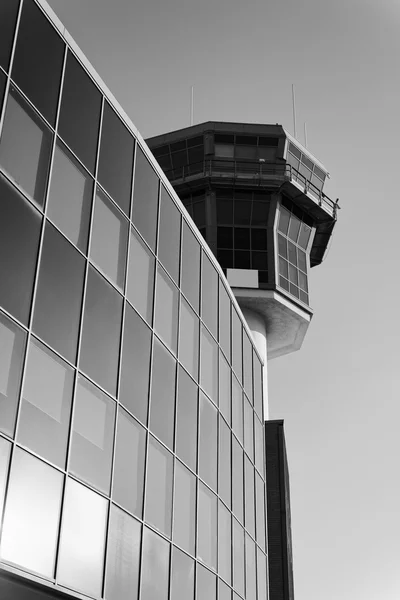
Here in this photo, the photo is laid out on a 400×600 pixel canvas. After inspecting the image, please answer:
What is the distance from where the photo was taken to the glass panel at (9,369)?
13.1 meters

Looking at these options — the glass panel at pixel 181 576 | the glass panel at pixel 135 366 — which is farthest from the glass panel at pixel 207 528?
the glass panel at pixel 135 366

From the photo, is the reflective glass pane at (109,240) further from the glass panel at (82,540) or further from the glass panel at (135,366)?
the glass panel at (82,540)

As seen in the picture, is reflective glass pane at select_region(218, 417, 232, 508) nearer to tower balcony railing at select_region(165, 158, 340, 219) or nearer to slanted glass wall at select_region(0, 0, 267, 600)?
slanted glass wall at select_region(0, 0, 267, 600)

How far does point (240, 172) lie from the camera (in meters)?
49.8

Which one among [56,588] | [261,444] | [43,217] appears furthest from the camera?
[261,444]

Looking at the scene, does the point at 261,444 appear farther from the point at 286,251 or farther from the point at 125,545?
the point at 286,251

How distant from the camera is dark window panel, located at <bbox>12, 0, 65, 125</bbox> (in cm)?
1539

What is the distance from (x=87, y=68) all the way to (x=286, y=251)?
32849mm

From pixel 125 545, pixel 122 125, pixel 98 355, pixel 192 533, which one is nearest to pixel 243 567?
pixel 192 533

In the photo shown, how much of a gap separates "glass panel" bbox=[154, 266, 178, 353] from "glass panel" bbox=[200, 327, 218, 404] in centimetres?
247

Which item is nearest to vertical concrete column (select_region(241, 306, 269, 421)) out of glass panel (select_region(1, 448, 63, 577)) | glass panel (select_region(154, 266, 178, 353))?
glass panel (select_region(154, 266, 178, 353))

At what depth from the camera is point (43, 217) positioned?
15.2 meters

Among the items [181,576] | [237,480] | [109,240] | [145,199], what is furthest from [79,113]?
[237,480]

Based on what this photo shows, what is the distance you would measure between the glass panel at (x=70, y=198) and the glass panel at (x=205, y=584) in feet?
30.3
